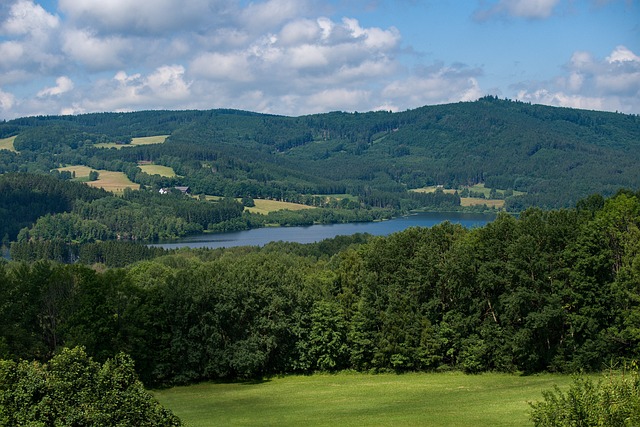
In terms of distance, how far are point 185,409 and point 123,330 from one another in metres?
12.3

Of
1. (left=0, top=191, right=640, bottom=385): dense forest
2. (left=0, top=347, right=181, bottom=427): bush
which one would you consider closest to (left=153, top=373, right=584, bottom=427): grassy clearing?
(left=0, top=191, right=640, bottom=385): dense forest

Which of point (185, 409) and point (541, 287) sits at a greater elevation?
point (541, 287)

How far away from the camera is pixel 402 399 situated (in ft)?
145

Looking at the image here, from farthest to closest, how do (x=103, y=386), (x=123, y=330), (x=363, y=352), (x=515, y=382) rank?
(x=363, y=352), (x=123, y=330), (x=515, y=382), (x=103, y=386)

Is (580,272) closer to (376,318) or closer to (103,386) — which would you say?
(376,318)

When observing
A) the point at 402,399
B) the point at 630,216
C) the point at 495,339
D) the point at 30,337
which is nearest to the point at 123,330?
the point at 30,337

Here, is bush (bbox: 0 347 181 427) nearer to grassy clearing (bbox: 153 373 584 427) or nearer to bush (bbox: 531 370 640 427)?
grassy clearing (bbox: 153 373 584 427)

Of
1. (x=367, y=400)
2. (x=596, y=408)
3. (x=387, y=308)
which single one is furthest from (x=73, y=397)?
(x=387, y=308)

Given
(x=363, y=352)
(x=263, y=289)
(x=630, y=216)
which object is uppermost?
(x=630, y=216)

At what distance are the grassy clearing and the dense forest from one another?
2.26 meters

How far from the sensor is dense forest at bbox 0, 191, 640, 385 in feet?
165

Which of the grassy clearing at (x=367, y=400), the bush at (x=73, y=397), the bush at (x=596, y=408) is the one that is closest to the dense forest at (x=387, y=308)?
the grassy clearing at (x=367, y=400)

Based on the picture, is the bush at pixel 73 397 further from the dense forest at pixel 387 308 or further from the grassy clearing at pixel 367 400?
the dense forest at pixel 387 308

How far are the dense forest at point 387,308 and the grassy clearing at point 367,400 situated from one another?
2.26m
